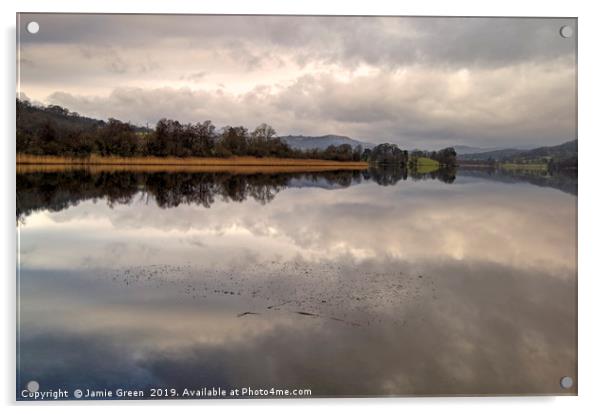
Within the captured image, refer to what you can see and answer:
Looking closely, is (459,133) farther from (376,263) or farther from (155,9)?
(155,9)

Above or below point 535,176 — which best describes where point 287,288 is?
below

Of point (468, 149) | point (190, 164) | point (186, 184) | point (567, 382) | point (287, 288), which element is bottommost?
point (567, 382)

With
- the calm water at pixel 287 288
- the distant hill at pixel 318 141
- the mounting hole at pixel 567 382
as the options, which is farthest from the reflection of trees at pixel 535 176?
the mounting hole at pixel 567 382

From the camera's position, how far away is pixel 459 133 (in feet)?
16.7

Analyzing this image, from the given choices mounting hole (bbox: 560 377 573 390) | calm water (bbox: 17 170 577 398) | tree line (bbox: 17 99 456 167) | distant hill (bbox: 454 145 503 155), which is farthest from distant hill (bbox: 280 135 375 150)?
mounting hole (bbox: 560 377 573 390)

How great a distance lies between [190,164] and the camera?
5.29 meters

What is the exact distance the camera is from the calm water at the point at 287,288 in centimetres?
470

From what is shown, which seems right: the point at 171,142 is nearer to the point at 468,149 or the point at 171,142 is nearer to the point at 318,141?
the point at 318,141

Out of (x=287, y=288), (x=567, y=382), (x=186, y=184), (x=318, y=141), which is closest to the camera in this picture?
(x=567, y=382)

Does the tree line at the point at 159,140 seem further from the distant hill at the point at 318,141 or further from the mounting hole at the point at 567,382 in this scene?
the mounting hole at the point at 567,382

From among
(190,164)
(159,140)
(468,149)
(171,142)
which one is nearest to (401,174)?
(468,149)

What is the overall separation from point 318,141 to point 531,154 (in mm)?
1817
